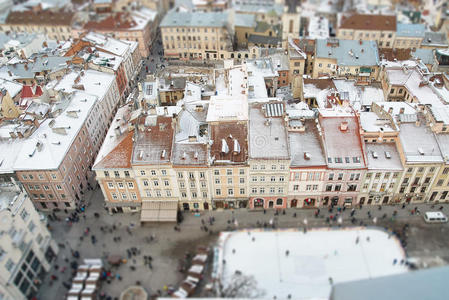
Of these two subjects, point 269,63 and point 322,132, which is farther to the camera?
point 269,63

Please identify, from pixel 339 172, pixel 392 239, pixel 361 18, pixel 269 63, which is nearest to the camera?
pixel 392 239

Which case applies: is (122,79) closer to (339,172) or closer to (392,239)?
(339,172)

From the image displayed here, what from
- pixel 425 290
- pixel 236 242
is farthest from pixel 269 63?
pixel 425 290

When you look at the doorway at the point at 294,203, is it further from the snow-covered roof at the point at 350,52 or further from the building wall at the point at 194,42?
A: the building wall at the point at 194,42

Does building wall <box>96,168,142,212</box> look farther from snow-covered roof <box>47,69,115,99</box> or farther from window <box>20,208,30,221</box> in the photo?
snow-covered roof <box>47,69,115,99</box>

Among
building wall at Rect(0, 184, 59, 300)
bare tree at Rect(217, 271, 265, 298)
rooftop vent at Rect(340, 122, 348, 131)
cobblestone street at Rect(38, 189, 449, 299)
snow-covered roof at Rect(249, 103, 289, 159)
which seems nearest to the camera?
bare tree at Rect(217, 271, 265, 298)

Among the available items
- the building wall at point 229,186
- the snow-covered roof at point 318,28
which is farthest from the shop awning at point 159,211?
the snow-covered roof at point 318,28

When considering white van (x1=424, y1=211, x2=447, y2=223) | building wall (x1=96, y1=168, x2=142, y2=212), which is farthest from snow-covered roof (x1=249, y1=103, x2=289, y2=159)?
white van (x1=424, y1=211, x2=447, y2=223)
